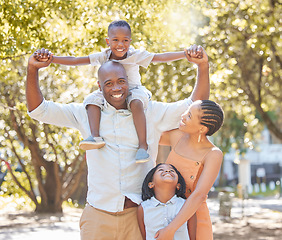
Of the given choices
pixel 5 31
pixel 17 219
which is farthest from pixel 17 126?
pixel 5 31

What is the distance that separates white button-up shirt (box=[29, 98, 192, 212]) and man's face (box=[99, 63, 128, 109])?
0.08 metres

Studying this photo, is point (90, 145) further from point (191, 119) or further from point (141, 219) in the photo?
point (191, 119)

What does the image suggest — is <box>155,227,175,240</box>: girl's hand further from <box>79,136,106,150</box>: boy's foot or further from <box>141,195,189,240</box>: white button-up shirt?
<box>79,136,106,150</box>: boy's foot

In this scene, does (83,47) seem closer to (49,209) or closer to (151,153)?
(151,153)

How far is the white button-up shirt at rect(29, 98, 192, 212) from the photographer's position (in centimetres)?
324

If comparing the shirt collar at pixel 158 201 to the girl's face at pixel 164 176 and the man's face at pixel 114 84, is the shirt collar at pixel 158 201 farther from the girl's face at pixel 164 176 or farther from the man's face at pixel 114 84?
the man's face at pixel 114 84

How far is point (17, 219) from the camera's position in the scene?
51.0 ft

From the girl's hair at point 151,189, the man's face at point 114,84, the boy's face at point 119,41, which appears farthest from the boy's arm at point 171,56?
the girl's hair at point 151,189

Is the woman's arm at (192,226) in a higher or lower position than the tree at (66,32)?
lower

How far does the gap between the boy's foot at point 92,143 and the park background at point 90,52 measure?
4.45 ft

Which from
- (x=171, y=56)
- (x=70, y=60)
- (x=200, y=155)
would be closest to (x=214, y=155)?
(x=200, y=155)

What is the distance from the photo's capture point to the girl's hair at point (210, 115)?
3385mm

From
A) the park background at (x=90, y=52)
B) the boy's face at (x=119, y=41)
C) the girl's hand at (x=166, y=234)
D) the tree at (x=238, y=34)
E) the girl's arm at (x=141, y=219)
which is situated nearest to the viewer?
the girl's hand at (x=166, y=234)

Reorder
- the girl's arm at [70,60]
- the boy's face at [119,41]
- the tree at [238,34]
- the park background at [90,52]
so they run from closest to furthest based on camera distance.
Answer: the girl's arm at [70,60], the boy's face at [119,41], the park background at [90,52], the tree at [238,34]
